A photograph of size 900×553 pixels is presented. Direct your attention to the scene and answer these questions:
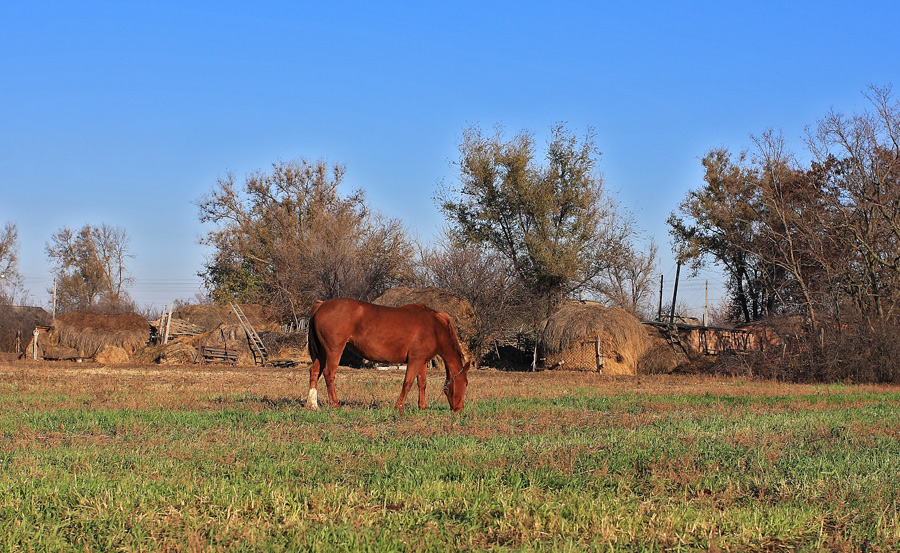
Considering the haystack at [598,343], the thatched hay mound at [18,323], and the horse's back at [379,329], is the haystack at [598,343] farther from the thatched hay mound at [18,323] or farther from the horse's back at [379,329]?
the thatched hay mound at [18,323]

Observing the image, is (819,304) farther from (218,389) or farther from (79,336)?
(79,336)

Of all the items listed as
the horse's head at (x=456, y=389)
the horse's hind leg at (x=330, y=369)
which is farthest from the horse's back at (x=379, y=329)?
the horse's head at (x=456, y=389)

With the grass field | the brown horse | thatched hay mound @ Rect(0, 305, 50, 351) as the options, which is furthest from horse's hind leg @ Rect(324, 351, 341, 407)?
thatched hay mound @ Rect(0, 305, 50, 351)

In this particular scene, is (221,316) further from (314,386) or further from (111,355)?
(314,386)

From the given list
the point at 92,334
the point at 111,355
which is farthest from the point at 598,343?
the point at 92,334

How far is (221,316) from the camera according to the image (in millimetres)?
45250

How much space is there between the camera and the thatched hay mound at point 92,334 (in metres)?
37.6

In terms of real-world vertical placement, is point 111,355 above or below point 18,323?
below

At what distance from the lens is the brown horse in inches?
563

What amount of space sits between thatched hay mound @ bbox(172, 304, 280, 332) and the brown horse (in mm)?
29663

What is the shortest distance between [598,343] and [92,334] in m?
23.0

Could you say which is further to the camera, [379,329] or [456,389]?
[379,329]

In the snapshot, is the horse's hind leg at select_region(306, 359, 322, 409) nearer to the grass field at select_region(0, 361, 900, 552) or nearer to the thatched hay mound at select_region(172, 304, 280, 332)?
the grass field at select_region(0, 361, 900, 552)

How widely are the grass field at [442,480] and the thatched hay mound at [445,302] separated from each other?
69.1 ft
